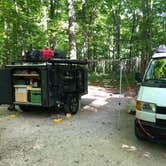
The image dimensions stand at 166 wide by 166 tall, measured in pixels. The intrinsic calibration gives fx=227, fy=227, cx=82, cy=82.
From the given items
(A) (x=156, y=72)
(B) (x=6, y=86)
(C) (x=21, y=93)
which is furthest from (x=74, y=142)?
(B) (x=6, y=86)

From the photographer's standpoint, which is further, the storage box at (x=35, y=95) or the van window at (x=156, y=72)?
the storage box at (x=35, y=95)

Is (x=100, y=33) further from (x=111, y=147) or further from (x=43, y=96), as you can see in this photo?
(x=111, y=147)

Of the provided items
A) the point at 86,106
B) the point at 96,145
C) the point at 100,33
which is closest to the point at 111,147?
the point at 96,145

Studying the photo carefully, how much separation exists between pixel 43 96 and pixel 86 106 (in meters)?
2.75

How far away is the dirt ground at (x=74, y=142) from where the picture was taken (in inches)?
162

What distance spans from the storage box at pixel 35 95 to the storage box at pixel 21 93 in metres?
0.19

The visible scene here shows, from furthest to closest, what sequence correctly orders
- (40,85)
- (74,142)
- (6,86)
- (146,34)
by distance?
(146,34)
(6,86)
(40,85)
(74,142)

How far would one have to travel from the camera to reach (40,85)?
7.01 meters

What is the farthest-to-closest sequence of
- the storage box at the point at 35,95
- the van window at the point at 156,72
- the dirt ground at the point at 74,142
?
the storage box at the point at 35,95 < the van window at the point at 156,72 < the dirt ground at the point at 74,142

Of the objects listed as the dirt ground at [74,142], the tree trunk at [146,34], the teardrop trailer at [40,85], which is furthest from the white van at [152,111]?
the tree trunk at [146,34]

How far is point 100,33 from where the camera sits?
26.1 metres

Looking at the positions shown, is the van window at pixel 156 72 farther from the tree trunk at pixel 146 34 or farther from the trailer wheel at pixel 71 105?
the tree trunk at pixel 146 34

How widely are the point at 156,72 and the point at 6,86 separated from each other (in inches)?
186

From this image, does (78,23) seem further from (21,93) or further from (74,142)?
(74,142)
